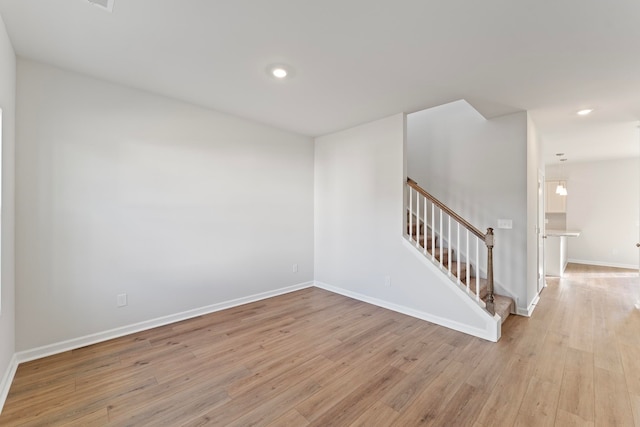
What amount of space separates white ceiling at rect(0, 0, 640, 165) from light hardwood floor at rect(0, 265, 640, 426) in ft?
8.22

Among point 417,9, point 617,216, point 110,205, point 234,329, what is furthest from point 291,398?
point 617,216

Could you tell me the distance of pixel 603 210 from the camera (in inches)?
249

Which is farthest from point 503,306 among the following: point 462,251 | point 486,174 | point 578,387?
point 486,174

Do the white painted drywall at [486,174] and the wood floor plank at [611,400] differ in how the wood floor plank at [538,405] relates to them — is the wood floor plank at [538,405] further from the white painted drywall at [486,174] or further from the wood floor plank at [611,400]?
the white painted drywall at [486,174]

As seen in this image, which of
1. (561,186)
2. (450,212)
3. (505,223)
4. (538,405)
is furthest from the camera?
(561,186)

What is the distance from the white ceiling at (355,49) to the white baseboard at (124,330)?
8.16ft

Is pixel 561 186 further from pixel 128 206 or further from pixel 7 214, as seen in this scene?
pixel 7 214

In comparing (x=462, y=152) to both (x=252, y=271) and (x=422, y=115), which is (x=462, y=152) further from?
(x=252, y=271)

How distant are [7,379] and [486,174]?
5.13m

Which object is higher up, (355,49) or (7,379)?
(355,49)

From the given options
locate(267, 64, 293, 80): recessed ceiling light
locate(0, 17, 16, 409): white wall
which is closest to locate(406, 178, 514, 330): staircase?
locate(267, 64, 293, 80): recessed ceiling light

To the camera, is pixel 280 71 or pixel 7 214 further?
pixel 280 71

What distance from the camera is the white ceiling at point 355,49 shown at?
170 centimetres

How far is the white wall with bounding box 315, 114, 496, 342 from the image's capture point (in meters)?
3.17
